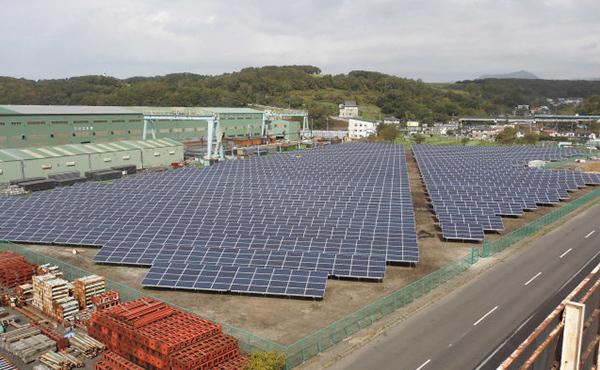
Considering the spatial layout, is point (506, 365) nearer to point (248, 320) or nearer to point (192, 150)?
point (248, 320)

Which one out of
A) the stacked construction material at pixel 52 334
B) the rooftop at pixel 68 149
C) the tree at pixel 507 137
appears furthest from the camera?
the tree at pixel 507 137

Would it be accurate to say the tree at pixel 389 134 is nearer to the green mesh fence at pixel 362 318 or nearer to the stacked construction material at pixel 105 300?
the green mesh fence at pixel 362 318

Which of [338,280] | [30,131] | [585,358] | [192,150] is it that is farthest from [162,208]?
[192,150]

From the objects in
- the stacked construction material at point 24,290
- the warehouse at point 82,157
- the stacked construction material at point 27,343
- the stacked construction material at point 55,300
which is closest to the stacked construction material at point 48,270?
the stacked construction material at point 24,290

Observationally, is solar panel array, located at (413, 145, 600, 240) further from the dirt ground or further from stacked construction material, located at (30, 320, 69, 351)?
stacked construction material, located at (30, 320, 69, 351)

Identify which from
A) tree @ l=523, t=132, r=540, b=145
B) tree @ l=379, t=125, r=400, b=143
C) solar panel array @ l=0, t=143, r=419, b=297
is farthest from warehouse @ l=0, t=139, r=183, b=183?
tree @ l=523, t=132, r=540, b=145
